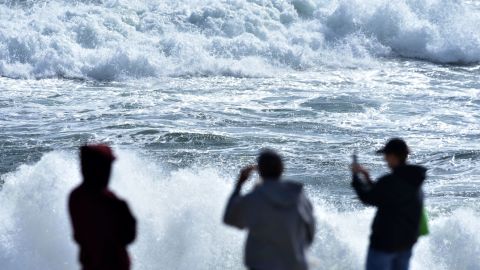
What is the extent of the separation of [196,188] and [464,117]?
8.67 meters

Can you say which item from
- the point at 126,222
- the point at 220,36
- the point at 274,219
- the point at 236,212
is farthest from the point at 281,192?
the point at 220,36

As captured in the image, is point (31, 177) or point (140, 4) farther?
point (140, 4)

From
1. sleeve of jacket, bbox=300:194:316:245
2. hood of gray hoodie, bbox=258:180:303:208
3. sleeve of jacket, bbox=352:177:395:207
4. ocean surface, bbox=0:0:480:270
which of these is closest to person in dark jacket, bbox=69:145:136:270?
hood of gray hoodie, bbox=258:180:303:208

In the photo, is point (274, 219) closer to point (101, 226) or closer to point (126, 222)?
point (126, 222)

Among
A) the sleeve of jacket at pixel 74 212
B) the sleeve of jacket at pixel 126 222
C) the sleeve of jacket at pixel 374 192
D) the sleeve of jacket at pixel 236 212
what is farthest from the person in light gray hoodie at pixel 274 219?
the sleeve of jacket at pixel 74 212

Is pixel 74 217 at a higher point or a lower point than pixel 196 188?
higher

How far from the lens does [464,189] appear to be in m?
13.1

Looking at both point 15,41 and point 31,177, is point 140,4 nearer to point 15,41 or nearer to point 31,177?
point 15,41

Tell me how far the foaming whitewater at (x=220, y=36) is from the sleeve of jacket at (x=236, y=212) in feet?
55.7

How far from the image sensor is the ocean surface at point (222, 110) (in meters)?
10.3

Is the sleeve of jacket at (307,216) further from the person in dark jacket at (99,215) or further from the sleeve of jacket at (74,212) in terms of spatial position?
the sleeve of jacket at (74,212)

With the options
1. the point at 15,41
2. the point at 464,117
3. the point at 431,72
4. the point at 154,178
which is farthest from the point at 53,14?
the point at 154,178

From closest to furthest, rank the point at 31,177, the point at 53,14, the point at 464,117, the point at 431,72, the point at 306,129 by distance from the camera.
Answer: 1. the point at 31,177
2. the point at 306,129
3. the point at 464,117
4. the point at 431,72
5. the point at 53,14

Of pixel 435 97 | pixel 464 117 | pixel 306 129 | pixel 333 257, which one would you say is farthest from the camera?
pixel 435 97
